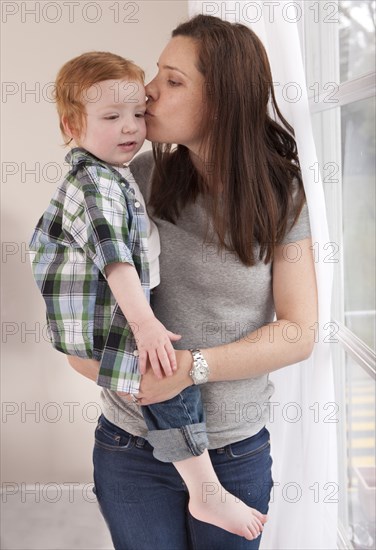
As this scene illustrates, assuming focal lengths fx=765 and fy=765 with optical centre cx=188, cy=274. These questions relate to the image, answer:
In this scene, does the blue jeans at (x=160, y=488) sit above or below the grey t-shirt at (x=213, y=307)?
below

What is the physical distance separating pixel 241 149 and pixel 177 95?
15cm

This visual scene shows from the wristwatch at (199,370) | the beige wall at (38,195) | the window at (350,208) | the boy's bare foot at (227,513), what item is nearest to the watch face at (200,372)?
the wristwatch at (199,370)

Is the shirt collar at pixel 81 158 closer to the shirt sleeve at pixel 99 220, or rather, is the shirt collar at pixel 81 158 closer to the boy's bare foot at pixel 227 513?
the shirt sleeve at pixel 99 220

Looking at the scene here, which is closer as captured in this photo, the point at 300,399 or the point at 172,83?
the point at 172,83

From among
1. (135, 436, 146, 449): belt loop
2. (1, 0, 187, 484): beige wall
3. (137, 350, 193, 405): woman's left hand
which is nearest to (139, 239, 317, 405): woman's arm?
(137, 350, 193, 405): woman's left hand

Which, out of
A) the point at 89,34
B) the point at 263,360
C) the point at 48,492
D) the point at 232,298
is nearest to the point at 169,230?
the point at 232,298

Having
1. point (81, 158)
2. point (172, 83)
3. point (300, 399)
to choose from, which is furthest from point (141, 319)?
point (300, 399)

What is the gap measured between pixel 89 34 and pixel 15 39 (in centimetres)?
27

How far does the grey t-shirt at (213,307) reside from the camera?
4.66 feet

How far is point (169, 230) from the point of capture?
4.80 feet

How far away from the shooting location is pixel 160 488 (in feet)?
4.74

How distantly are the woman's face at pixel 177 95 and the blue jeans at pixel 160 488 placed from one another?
0.57 metres

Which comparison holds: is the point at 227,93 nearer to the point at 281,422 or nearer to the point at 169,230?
the point at 169,230

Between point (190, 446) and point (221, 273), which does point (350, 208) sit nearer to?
point (221, 273)
